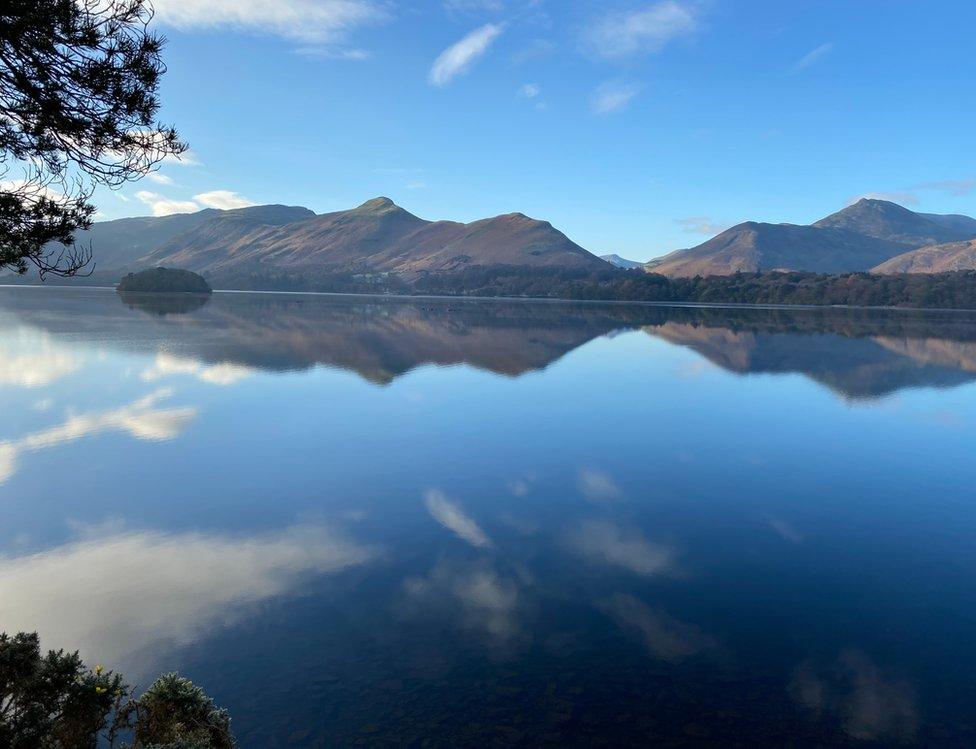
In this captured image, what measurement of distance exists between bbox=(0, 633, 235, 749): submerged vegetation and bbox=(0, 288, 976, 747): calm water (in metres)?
1.48

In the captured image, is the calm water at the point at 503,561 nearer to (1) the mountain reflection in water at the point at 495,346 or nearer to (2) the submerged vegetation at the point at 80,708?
(2) the submerged vegetation at the point at 80,708

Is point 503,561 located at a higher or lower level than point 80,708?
lower

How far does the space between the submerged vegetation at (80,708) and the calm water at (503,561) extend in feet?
4.85

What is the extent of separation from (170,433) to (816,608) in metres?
23.6

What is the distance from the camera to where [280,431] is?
1041 inches

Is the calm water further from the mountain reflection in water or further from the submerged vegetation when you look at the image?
the mountain reflection in water

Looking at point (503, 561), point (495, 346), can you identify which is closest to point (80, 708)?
point (503, 561)

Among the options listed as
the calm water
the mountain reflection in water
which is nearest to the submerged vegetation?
the calm water

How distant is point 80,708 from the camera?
7.61 metres

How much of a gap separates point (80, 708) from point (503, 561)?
859cm

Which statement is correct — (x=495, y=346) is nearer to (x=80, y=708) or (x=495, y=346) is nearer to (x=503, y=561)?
(x=503, y=561)

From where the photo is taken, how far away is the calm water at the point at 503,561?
31.2ft

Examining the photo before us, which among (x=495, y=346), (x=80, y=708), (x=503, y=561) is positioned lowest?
(x=503, y=561)

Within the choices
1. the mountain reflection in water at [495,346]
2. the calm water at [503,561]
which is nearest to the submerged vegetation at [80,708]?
the calm water at [503,561]
